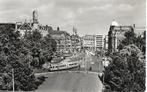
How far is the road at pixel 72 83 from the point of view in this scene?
181ft

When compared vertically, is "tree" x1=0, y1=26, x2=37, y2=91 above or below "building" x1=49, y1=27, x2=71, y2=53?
below

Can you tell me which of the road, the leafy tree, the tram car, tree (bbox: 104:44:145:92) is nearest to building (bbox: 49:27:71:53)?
the leafy tree

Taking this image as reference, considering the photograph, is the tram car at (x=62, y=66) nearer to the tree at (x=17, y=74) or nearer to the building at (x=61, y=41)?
the tree at (x=17, y=74)

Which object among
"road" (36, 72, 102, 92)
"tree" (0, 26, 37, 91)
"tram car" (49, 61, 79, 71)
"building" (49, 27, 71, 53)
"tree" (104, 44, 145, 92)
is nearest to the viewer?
"tree" (104, 44, 145, 92)

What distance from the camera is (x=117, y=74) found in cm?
5159

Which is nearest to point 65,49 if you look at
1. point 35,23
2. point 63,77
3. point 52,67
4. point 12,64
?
point 35,23

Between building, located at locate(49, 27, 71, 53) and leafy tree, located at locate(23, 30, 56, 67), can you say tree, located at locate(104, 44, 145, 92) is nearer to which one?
leafy tree, located at locate(23, 30, 56, 67)

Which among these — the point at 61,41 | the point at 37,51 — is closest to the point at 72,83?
the point at 37,51

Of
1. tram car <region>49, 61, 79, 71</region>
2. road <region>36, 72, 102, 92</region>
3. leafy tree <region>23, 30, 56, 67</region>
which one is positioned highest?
leafy tree <region>23, 30, 56, 67</region>

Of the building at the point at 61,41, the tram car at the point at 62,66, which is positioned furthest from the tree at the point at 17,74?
the building at the point at 61,41

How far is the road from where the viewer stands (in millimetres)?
55088

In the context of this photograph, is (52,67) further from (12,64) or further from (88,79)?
(12,64)

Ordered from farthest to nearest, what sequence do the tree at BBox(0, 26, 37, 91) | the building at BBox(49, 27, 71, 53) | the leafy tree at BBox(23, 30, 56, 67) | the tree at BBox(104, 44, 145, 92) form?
the building at BBox(49, 27, 71, 53)
the leafy tree at BBox(23, 30, 56, 67)
the tree at BBox(0, 26, 37, 91)
the tree at BBox(104, 44, 145, 92)

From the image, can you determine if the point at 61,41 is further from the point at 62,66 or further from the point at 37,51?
the point at 62,66
